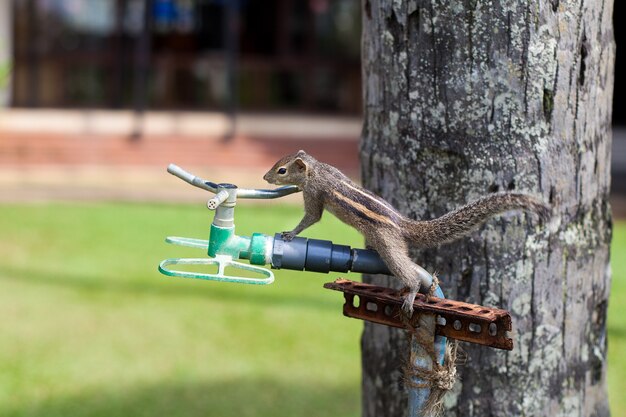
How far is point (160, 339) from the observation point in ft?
18.9

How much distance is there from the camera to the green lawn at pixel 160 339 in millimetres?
4789

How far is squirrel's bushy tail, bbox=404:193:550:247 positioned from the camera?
6.14 ft

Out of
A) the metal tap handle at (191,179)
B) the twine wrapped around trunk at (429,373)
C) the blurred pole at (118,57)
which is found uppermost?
the blurred pole at (118,57)

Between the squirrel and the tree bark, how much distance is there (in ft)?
1.47

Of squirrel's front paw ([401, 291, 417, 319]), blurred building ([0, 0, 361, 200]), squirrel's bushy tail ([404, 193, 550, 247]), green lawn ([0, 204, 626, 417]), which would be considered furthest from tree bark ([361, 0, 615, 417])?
blurred building ([0, 0, 361, 200])

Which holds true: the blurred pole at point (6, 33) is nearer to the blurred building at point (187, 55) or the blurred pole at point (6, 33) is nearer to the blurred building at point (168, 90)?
the blurred building at point (168, 90)

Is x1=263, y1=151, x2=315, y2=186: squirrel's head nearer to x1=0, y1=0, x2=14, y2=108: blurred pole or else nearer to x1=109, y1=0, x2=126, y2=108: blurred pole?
x1=0, y1=0, x2=14, y2=108: blurred pole

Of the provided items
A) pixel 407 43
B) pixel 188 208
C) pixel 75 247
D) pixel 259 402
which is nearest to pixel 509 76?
pixel 407 43

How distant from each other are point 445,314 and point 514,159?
2.10 feet

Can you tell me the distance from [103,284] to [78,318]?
922mm

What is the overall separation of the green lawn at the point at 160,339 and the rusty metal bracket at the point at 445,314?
9.07 feet

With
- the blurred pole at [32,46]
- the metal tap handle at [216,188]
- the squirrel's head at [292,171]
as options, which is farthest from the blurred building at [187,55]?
the metal tap handle at [216,188]

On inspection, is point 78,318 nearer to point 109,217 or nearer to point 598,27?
point 109,217

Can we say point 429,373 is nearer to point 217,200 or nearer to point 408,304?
point 408,304
